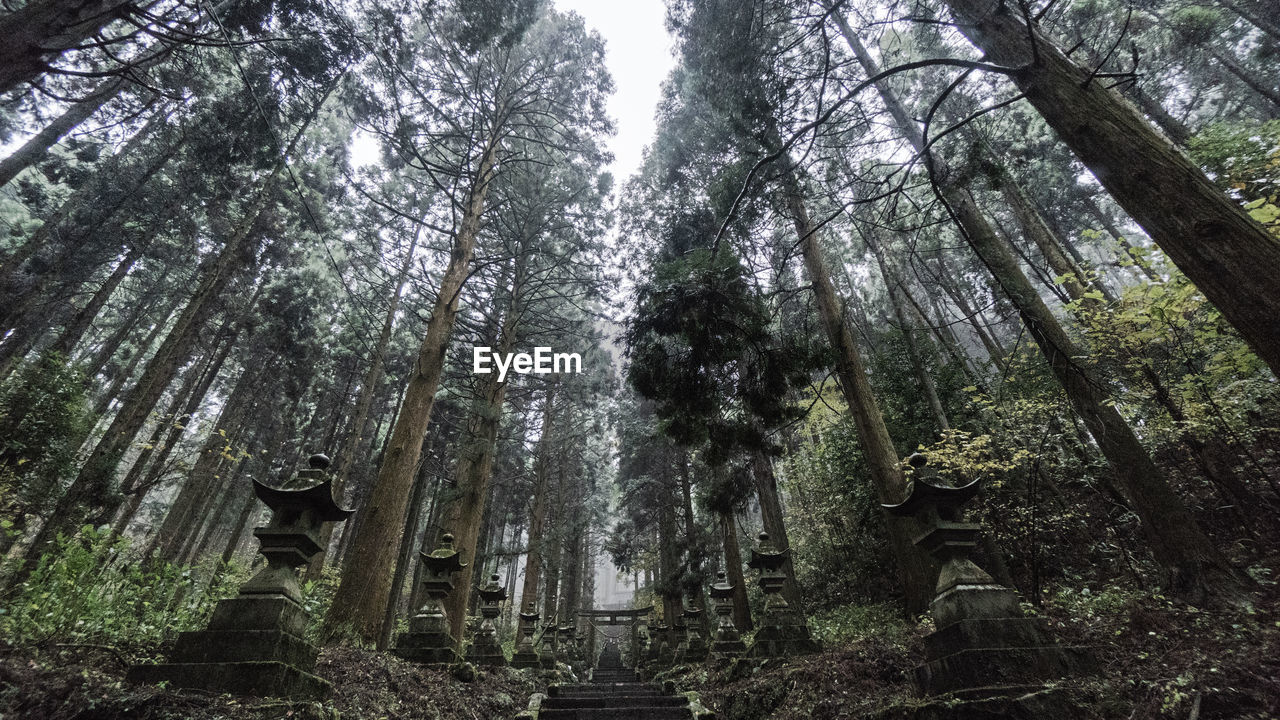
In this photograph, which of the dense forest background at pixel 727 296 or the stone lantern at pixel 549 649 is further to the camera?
the stone lantern at pixel 549 649

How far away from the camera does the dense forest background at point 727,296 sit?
3.73 meters

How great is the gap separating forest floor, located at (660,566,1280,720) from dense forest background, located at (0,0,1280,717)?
0.13 feet

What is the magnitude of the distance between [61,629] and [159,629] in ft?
2.41

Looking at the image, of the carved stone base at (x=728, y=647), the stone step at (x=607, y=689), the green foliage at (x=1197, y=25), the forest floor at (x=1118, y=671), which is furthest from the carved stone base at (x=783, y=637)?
the green foliage at (x=1197, y=25)

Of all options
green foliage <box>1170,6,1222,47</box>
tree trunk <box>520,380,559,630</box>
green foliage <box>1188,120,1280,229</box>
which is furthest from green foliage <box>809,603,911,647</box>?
green foliage <box>1170,6,1222,47</box>

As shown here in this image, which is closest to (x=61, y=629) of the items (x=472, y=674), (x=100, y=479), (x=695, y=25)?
(x=472, y=674)

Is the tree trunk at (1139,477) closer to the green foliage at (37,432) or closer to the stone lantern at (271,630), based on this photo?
the stone lantern at (271,630)

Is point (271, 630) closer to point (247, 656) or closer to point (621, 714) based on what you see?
point (247, 656)

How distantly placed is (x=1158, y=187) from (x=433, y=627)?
8.53 metres

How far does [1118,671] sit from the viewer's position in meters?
3.36

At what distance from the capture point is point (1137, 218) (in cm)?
324

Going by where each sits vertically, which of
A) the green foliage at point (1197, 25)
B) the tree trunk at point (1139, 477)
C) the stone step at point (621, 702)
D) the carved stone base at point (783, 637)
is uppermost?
the green foliage at point (1197, 25)

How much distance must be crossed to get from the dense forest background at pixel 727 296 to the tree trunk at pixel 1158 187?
0.02m

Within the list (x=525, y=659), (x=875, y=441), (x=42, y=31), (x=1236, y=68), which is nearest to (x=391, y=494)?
(x=42, y=31)
